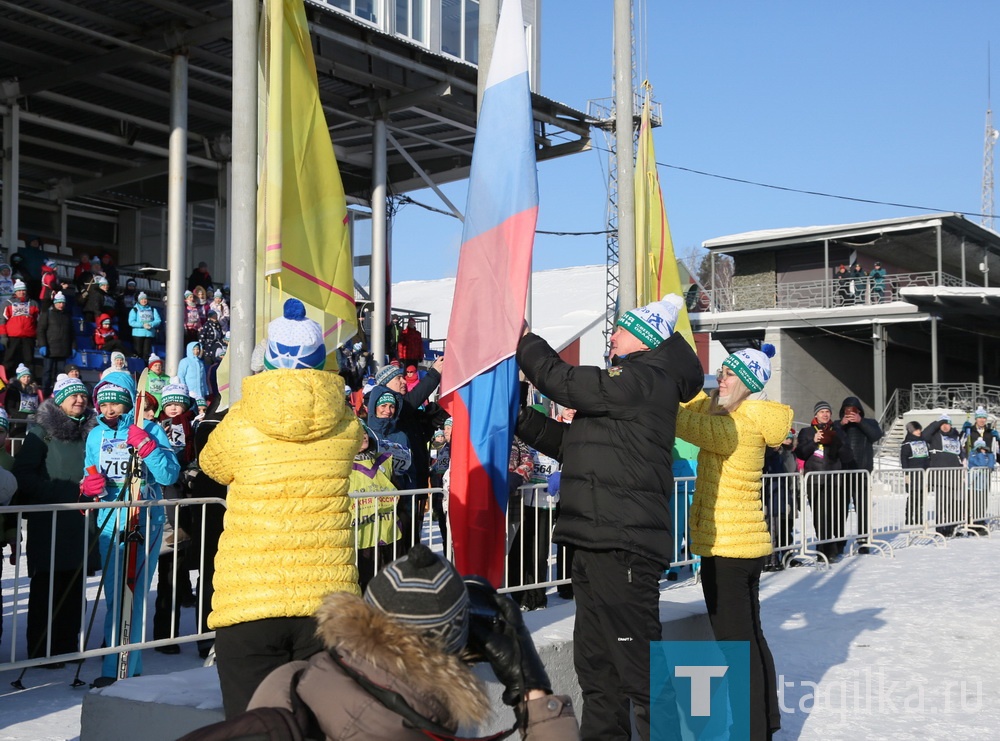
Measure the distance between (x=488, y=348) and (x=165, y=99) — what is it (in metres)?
20.1

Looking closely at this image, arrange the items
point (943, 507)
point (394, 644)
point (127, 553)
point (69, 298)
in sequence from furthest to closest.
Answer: point (69, 298), point (943, 507), point (127, 553), point (394, 644)

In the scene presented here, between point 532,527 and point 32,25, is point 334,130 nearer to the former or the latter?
point 32,25

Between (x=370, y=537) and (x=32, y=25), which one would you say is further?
(x=32, y=25)

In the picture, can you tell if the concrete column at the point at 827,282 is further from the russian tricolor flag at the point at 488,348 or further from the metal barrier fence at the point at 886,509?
the russian tricolor flag at the point at 488,348

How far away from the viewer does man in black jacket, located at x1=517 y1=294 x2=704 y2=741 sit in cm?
427

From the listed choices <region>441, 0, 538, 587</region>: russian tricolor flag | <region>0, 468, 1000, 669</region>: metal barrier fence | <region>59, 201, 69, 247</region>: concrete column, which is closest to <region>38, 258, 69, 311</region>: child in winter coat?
<region>0, 468, 1000, 669</region>: metal barrier fence

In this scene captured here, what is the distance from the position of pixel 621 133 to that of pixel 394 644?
9.28 meters

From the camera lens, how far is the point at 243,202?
702 cm

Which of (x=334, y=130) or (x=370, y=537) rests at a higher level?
(x=334, y=130)

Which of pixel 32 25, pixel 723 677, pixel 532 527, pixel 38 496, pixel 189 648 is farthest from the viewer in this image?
pixel 32 25

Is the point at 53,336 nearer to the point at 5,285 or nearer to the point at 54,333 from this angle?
the point at 54,333

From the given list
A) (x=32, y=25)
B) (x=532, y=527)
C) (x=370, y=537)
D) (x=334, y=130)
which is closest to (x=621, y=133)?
(x=532, y=527)

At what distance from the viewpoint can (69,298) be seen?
17.2m

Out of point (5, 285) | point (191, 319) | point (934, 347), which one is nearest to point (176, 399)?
point (5, 285)
